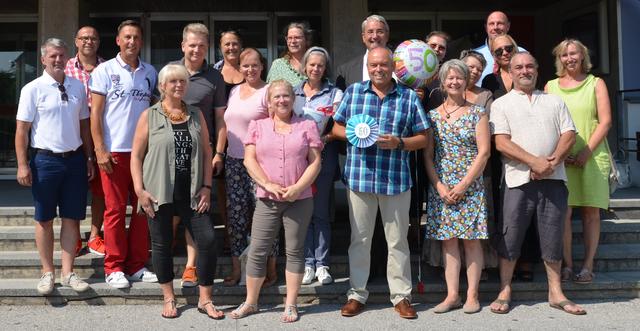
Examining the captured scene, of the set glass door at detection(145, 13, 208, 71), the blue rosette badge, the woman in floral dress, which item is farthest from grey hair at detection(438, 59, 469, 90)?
glass door at detection(145, 13, 208, 71)

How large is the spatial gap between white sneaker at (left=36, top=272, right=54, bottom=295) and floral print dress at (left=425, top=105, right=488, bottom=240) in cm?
284

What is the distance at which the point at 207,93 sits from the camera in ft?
14.9

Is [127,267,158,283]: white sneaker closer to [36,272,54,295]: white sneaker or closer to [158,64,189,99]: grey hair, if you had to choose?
[36,272,54,295]: white sneaker

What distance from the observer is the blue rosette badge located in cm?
404

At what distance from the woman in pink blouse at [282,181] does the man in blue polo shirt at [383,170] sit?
12.0 inches

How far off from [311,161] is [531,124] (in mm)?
1573

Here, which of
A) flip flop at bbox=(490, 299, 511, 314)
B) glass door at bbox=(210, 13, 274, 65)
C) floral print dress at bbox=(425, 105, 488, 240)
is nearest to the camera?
floral print dress at bbox=(425, 105, 488, 240)

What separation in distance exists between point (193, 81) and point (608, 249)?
378 cm

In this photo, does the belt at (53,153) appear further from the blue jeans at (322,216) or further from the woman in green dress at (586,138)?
the woman in green dress at (586,138)

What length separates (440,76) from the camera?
14.1 ft

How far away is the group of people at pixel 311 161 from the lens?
4.19 meters

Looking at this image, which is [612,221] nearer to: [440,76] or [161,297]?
[440,76]

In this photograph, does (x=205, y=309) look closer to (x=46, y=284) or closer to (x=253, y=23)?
(x=46, y=284)

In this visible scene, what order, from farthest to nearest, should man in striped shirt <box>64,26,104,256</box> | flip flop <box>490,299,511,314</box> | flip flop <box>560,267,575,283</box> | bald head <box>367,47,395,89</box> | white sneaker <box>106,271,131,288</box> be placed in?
man in striped shirt <box>64,26,104,256</box> → flip flop <box>560,267,575,283</box> → white sneaker <box>106,271,131,288</box> → flip flop <box>490,299,511,314</box> → bald head <box>367,47,395,89</box>
